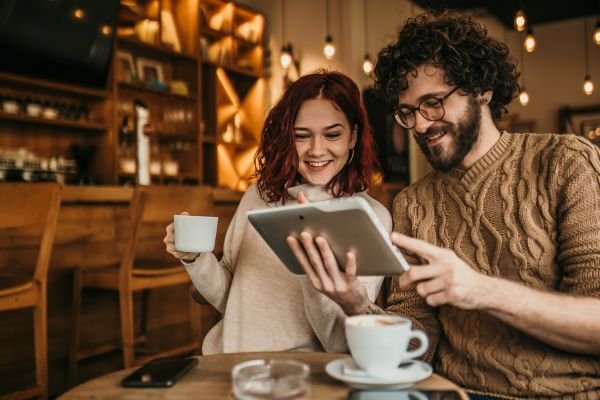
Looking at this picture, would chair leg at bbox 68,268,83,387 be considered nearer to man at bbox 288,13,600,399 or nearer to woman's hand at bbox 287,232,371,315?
man at bbox 288,13,600,399

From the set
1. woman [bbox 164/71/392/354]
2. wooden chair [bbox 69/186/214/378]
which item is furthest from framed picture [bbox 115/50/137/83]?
woman [bbox 164/71/392/354]

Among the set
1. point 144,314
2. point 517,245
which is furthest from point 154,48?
point 517,245

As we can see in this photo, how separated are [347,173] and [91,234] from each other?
1585mm

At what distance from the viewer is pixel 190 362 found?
988mm

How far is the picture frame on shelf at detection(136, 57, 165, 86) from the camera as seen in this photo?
16.4 feet

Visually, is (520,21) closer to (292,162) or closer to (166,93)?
(166,93)

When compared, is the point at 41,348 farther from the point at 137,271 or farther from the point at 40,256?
the point at 137,271

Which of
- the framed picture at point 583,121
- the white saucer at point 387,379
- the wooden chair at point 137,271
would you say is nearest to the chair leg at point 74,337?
the wooden chair at point 137,271

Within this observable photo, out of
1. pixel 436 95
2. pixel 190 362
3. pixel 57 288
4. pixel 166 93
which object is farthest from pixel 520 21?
pixel 190 362

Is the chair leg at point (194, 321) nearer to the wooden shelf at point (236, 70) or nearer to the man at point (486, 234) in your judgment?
the man at point (486, 234)

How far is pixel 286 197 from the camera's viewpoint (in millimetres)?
1630

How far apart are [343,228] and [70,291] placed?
208 cm

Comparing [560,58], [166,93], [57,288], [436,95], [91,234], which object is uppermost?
[560,58]

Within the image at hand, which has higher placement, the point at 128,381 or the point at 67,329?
the point at 128,381
